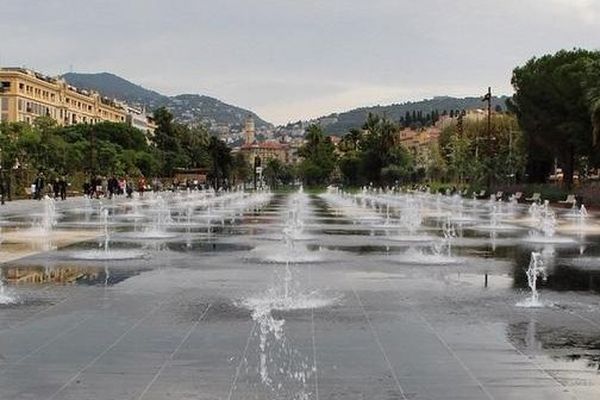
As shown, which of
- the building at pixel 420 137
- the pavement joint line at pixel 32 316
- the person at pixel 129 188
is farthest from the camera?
the building at pixel 420 137

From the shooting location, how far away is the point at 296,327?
830 cm

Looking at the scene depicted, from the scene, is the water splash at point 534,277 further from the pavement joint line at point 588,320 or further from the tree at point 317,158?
the tree at point 317,158

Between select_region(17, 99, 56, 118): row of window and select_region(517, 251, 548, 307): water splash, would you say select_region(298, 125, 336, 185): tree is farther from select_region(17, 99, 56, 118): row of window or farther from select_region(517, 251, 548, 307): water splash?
select_region(517, 251, 548, 307): water splash

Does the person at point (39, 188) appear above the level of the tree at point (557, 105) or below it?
below

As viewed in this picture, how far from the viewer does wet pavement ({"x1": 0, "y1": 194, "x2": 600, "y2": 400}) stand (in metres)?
6.14

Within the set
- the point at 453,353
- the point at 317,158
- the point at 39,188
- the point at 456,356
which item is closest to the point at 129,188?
the point at 39,188

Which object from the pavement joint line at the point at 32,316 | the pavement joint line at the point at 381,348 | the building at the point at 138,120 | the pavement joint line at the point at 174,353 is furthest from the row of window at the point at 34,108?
the pavement joint line at the point at 174,353

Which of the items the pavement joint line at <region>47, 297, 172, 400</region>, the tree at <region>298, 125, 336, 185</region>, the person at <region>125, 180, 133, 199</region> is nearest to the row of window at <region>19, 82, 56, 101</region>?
the tree at <region>298, 125, 336, 185</region>

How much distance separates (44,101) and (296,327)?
11824 cm

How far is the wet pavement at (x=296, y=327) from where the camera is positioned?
6145 mm

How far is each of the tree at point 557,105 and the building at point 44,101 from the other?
2663 inches

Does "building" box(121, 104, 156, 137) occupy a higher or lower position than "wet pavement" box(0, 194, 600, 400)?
higher

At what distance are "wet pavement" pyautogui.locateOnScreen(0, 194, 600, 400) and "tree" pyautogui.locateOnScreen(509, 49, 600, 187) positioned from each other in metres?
35.8

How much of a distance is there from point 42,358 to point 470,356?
3373 mm
